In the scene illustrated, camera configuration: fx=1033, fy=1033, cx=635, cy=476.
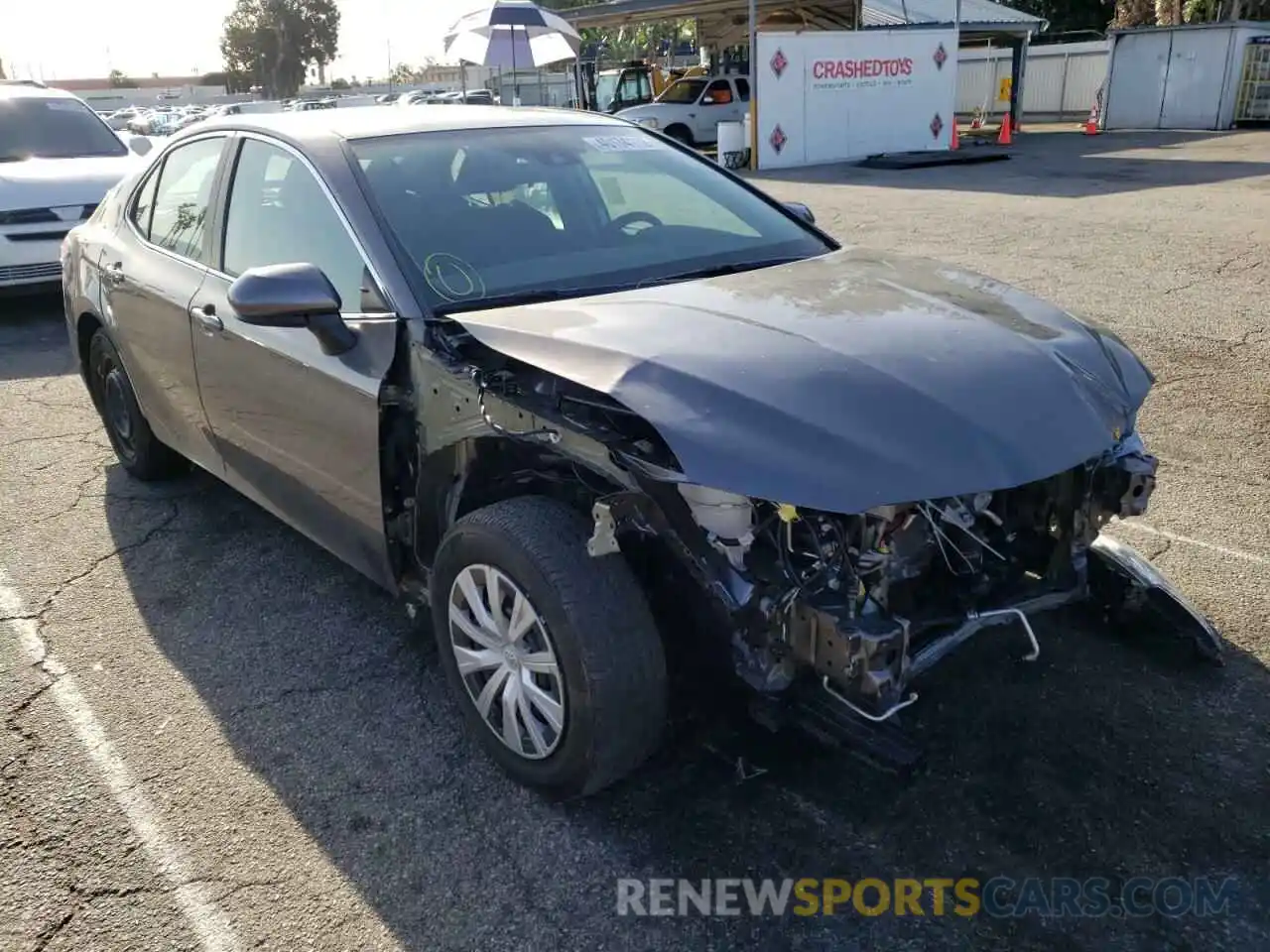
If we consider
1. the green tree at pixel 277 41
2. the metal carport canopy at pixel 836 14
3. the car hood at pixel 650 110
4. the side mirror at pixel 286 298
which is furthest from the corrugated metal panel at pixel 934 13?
the green tree at pixel 277 41

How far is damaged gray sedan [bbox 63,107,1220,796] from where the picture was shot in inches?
94.7

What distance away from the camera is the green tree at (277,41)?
283ft

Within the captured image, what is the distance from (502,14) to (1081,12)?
34968 millimetres

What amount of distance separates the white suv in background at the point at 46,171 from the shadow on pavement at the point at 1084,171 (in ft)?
38.9

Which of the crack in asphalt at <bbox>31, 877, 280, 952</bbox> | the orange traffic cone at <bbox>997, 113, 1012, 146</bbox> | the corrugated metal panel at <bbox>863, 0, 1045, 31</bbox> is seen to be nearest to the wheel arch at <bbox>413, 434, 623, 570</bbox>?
the crack in asphalt at <bbox>31, 877, 280, 952</bbox>

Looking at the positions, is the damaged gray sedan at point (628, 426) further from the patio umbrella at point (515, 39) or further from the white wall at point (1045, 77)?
the white wall at point (1045, 77)

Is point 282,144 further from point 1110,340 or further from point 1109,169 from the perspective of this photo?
point 1109,169

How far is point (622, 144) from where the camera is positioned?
4.03 metres

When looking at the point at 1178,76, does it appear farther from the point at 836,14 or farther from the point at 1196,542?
the point at 1196,542

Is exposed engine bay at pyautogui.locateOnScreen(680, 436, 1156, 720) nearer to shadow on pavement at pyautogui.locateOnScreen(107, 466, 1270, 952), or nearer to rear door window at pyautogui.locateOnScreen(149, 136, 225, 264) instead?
shadow on pavement at pyautogui.locateOnScreen(107, 466, 1270, 952)

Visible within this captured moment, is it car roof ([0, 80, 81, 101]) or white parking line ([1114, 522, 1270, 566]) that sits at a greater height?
car roof ([0, 80, 81, 101])

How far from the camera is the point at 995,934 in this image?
2.35m

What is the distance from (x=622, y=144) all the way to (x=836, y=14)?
86.9 feet

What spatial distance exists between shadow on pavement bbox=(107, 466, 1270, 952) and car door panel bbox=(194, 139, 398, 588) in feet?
1.78
